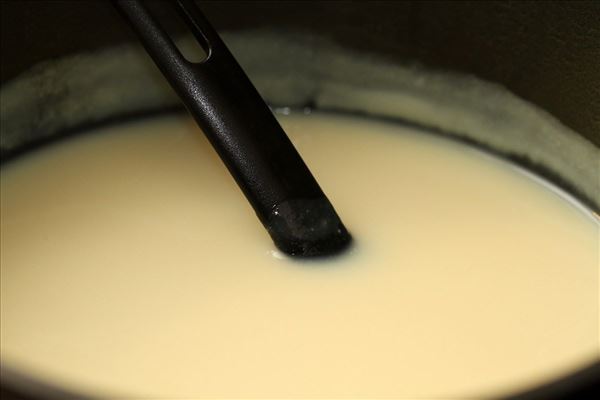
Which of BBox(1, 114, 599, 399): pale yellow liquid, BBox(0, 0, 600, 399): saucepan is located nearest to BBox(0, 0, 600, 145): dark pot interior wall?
BBox(0, 0, 600, 399): saucepan

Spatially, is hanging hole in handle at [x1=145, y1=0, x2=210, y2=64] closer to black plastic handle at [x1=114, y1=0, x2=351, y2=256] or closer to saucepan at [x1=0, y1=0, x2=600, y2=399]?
saucepan at [x1=0, y1=0, x2=600, y2=399]

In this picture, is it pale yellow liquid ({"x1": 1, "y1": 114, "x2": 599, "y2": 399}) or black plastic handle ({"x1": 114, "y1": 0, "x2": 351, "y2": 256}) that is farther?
black plastic handle ({"x1": 114, "y1": 0, "x2": 351, "y2": 256})

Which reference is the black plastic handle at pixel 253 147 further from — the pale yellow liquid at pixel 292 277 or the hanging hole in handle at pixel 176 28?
the hanging hole in handle at pixel 176 28

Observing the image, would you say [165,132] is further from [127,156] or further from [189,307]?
[189,307]

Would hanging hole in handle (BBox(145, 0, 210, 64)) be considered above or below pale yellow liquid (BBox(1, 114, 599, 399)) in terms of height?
above

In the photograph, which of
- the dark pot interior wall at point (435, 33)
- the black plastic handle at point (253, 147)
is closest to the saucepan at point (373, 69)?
the dark pot interior wall at point (435, 33)
